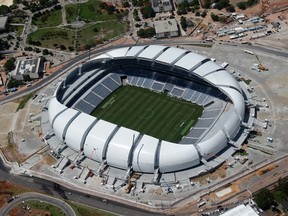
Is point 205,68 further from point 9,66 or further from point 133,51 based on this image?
point 9,66

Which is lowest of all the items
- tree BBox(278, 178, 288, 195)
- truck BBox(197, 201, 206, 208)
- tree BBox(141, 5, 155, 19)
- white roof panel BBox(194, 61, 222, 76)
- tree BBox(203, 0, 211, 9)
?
truck BBox(197, 201, 206, 208)

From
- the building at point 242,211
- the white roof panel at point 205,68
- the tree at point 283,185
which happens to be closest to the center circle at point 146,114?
the white roof panel at point 205,68

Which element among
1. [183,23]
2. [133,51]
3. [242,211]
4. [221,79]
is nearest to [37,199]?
[242,211]

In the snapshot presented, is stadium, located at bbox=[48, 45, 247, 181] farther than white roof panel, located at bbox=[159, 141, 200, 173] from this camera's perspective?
Yes

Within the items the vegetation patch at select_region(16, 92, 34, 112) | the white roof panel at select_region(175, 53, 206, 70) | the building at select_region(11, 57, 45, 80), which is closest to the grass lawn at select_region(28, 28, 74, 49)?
the building at select_region(11, 57, 45, 80)

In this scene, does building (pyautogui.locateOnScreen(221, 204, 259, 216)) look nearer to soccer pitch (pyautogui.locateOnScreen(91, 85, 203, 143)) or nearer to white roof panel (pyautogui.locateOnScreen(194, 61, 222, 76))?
soccer pitch (pyautogui.locateOnScreen(91, 85, 203, 143))

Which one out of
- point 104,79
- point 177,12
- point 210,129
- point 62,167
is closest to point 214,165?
point 210,129

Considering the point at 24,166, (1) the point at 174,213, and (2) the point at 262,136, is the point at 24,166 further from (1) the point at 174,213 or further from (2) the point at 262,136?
(2) the point at 262,136

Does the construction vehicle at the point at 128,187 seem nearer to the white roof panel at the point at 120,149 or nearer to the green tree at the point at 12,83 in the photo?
the white roof panel at the point at 120,149
